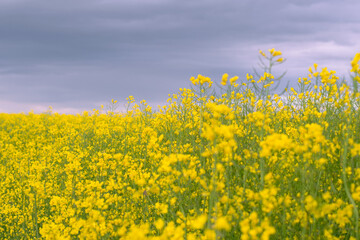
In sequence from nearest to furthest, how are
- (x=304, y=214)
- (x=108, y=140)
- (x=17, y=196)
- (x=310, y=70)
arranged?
(x=304, y=214), (x=310, y=70), (x=17, y=196), (x=108, y=140)

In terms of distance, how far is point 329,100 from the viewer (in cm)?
374

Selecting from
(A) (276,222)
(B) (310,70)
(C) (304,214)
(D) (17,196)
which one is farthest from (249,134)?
(D) (17,196)

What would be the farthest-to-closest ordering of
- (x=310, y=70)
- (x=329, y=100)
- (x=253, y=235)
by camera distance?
(x=310, y=70), (x=329, y=100), (x=253, y=235)

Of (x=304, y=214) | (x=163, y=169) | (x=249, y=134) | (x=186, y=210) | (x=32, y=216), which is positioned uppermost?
(x=249, y=134)

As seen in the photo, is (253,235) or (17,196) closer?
(253,235)

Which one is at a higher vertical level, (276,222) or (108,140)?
(108,140)

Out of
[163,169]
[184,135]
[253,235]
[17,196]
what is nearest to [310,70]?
[184,135]

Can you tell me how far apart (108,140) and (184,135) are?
2.60 metres

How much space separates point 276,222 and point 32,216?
3155 mm

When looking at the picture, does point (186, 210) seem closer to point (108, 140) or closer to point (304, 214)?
point (304, 214)

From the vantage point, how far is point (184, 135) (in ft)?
17.6

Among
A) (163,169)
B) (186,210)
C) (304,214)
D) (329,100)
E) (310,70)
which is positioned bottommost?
(186,210)

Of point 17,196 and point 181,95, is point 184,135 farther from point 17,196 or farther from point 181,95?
point 17,196

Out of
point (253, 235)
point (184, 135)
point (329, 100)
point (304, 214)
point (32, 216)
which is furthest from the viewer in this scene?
point (184, 135)
